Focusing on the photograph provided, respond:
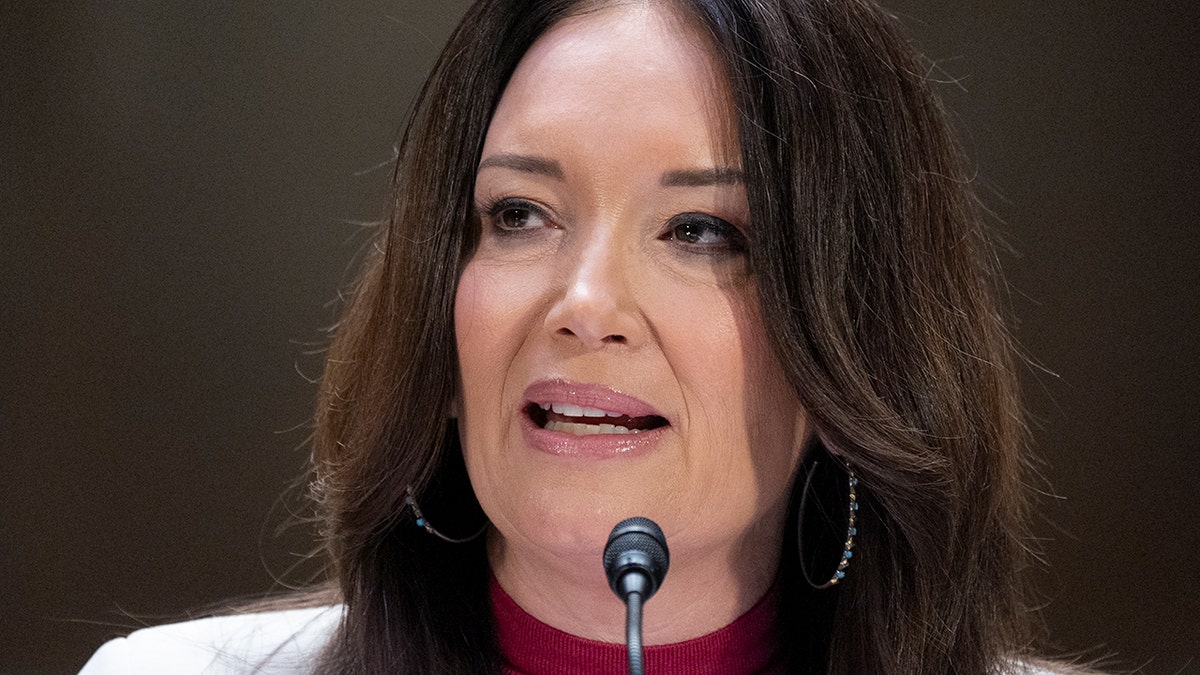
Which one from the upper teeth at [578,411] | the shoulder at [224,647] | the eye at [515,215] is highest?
the eye at [515,215]

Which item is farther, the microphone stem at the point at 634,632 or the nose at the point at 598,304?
the nose at the point at 598,304

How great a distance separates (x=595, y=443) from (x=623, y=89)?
404mm

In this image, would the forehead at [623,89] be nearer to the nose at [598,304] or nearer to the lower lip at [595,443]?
the nose at [598,304]

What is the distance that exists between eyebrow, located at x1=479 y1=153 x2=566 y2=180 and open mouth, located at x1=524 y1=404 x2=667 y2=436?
10.6 inches

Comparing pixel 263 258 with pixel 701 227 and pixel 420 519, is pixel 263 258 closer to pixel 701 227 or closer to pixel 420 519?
pixel 420 519

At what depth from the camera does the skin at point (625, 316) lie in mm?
1503

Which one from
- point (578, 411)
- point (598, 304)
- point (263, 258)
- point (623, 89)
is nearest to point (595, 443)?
point (578, 411)

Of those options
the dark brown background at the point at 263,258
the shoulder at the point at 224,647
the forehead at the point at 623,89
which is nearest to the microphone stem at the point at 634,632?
the forehead at the point at 623,89

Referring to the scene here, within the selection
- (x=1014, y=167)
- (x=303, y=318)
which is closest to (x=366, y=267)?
(x=303, y=318)

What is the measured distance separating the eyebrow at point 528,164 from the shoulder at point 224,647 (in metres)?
0.72

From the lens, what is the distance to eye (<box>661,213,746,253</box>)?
1560 mm

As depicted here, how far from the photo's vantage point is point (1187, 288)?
2348 mm

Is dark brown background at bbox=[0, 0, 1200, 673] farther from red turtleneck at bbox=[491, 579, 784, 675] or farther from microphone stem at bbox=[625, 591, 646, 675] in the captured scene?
microphone stem at bbox=[625, 591, 646, 675]

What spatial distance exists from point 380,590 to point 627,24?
789 mm
